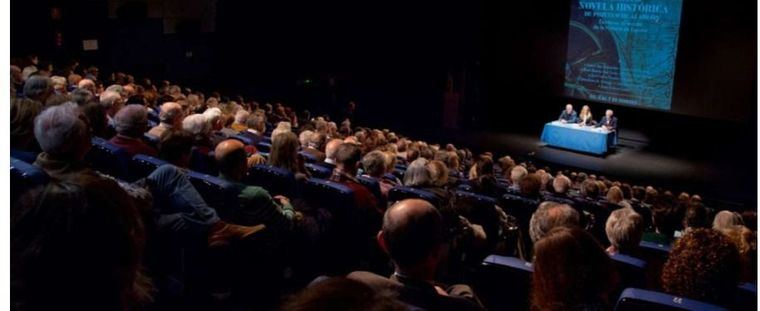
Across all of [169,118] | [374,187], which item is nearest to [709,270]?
[374,187]

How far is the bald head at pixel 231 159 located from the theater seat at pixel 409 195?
1099 mm

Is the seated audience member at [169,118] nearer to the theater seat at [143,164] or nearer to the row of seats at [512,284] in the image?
the theater seat at [143,164]

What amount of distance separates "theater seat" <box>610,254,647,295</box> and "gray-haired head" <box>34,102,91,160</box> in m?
2.41

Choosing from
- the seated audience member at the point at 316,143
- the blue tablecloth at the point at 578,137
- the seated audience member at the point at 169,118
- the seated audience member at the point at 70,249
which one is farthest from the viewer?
the blue tablecloth at the point at 578,137

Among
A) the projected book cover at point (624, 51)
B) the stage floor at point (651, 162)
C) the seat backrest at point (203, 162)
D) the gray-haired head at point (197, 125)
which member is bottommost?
the stage floor at point (651, 162)

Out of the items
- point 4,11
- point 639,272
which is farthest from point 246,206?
point 639,272

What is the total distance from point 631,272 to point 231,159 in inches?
84.1

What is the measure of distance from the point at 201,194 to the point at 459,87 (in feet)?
43.0

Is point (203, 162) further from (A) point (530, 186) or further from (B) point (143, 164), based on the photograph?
(A) point (530, 186)

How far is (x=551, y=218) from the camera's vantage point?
3.89 m

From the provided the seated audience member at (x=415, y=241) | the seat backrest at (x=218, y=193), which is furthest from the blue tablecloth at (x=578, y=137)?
the seated audience member at (x=415, y=241)

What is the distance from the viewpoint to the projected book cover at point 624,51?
13898mm

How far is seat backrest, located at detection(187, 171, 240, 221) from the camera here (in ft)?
13.0

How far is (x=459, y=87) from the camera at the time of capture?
16781 millimetres
